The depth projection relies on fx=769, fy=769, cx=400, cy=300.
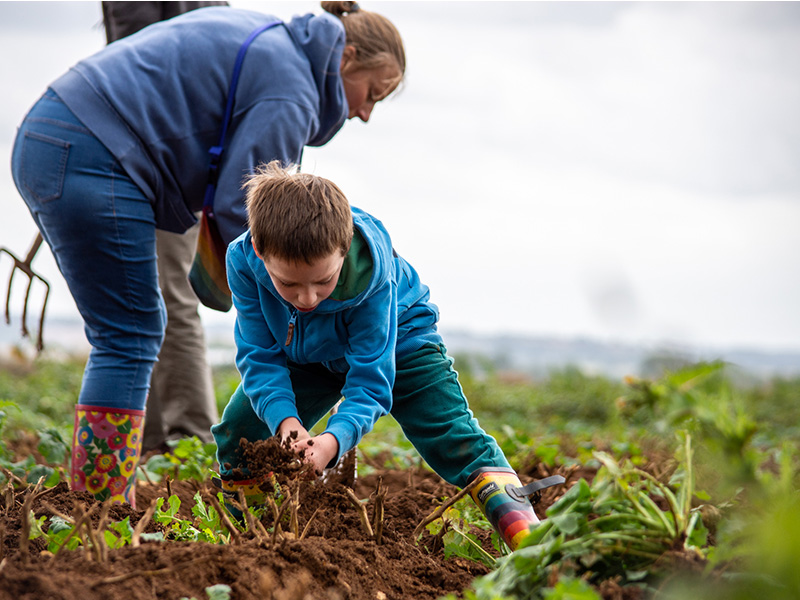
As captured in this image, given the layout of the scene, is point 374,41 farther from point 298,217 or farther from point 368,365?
point 368,365

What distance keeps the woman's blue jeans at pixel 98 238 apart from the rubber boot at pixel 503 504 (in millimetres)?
1249

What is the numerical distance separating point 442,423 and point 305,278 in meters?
0.69

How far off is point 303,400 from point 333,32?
1255 millimetres

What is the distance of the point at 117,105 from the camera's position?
8.34 feet

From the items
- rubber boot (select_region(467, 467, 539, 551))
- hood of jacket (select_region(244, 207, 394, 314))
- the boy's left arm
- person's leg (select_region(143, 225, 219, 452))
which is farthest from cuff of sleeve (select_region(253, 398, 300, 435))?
person's leg (select_region(143, 225, 219, 452))

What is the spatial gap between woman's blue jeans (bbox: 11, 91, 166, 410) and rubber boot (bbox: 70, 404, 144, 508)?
0.15 feet

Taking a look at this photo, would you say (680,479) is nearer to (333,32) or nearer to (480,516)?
(480,516)

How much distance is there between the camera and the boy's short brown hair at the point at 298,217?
2029mm

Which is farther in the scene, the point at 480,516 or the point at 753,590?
the point at 480,516

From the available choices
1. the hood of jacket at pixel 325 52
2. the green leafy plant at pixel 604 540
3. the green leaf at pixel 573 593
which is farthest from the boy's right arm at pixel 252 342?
the green leaf at pixel 573 593

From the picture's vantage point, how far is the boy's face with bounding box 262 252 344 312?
6.75ft

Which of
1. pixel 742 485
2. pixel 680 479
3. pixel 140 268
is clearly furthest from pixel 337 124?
pixel 742 485

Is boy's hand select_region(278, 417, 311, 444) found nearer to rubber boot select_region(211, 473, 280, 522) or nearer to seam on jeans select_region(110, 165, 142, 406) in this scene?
rubber boot select_region(211, 473, 280, 522)

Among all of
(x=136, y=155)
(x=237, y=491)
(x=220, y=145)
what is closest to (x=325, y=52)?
(x=220, y=145)
